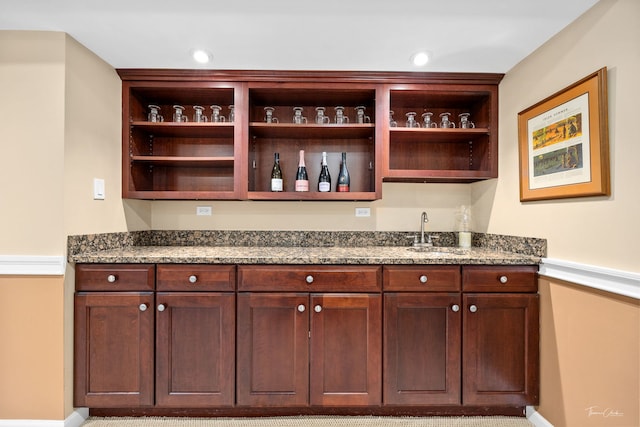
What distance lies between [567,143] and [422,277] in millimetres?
981

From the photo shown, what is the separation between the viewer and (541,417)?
1736 millimetres

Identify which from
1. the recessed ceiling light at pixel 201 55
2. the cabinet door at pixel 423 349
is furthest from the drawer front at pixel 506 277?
the recessed ceiling light at pixel 201 55

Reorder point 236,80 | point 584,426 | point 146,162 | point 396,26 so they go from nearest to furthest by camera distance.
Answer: point 584,426 → point 396,26 → point 236,80 → point 146,162

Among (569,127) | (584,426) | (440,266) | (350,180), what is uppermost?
(569,127)

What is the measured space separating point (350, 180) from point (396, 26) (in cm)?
106

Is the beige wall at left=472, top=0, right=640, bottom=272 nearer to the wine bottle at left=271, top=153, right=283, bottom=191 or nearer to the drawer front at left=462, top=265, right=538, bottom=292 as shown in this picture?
the drawer front at left=462, top=265, right=538, bottom=292

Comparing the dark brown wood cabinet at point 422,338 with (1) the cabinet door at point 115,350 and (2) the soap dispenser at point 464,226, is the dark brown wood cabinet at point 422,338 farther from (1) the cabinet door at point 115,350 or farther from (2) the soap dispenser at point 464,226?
(1) the cabinet door at point 115,350

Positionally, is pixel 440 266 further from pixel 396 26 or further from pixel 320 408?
pixel 396 26

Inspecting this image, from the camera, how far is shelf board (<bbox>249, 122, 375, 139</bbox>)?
211 centimetres

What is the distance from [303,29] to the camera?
63.7 inches

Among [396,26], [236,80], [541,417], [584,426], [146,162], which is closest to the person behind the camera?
[584,426]

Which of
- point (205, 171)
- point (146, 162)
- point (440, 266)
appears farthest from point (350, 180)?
point (146, 162)

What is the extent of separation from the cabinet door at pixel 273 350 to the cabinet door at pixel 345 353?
0.06m

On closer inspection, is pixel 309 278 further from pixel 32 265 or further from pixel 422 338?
pixel 32 265
